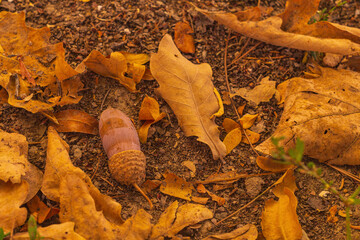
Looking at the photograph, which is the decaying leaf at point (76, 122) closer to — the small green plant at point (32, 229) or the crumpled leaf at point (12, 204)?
the crumpled leaf at point (12, 204)

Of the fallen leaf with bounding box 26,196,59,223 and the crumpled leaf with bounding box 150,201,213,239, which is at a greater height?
the crumpled leaf with bounding box 150,201,213,239

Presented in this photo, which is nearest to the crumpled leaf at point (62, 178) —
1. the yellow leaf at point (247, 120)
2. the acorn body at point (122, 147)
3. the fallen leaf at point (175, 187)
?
the acorn body at point (122, 147)

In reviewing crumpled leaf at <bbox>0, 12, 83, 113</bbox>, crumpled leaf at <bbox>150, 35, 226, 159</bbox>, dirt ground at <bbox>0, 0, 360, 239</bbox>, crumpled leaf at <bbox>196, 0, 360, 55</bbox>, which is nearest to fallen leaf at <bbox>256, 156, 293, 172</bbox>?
dirt ground at <bbox>0, 0, 360, 239</bbox>

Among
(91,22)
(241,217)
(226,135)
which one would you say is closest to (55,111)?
(91,22)

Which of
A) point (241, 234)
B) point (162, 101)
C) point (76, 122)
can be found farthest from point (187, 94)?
point (241, 234)

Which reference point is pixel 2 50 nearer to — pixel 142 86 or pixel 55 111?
pixel 55 111

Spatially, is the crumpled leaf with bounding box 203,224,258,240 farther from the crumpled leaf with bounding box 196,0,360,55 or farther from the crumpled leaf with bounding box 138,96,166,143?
the crumpled leaf with bounding box 196,0,360,55
